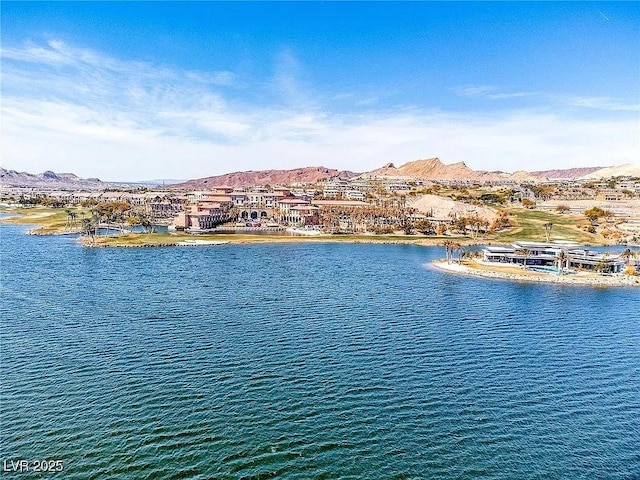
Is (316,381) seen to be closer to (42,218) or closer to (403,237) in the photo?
(403,237)

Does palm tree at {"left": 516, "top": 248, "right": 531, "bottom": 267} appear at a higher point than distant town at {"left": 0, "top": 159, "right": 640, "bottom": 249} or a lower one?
lower

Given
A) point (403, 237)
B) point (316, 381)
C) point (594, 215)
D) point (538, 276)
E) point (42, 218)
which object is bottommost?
point (538, 276)

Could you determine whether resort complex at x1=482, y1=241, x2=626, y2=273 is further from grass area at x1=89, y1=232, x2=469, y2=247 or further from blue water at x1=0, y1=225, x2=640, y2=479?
grass area at x1=89, y1=232, x2=469, y2=247

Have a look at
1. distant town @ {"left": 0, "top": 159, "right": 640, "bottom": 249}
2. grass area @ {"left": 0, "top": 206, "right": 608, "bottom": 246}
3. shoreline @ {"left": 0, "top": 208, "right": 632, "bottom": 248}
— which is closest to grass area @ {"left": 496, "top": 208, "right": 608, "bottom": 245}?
grass area @ {"left": 0, "top": 206, "right": 608, "bottom": 246}

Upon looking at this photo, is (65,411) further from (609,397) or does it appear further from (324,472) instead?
(609,397)

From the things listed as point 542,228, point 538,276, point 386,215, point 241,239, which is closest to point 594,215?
point 542,228

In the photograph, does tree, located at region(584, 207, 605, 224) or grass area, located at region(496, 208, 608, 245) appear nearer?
grass area, located at region(496, 208, 608, 245)
